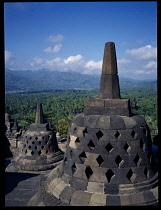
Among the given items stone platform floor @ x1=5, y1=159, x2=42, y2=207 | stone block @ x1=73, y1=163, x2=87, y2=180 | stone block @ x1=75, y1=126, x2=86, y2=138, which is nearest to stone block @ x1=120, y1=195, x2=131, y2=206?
stone block @ x1=73, y1=163, x2=87, y2=180

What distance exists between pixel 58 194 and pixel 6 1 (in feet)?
13.0

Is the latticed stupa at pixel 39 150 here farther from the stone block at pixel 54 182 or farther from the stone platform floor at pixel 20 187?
the stone block at pixel 54 182

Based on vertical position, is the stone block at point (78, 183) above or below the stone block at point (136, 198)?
above

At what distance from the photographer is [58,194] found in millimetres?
4262

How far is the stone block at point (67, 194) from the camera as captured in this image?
4055 millimetres

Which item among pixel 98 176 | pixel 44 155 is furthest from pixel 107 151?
pixel 44 155

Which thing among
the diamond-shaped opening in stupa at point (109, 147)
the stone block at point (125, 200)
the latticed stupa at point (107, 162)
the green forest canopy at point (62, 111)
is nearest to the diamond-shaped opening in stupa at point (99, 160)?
the latticed stupa at point (107, 162)

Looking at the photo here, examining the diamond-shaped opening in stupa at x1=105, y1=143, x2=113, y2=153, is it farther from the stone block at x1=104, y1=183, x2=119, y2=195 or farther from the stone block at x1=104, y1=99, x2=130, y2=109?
the stone block at x1=104, y1=99, x2=130, y2=109

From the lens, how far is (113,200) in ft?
12.5

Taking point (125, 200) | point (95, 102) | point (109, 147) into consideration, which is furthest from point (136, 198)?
point (95, 102)

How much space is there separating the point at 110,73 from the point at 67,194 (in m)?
3.10

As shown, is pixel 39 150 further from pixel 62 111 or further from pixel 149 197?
pixel 62 111

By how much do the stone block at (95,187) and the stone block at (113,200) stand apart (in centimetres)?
21

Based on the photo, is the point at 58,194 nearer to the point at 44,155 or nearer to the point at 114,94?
the point at 114,94
